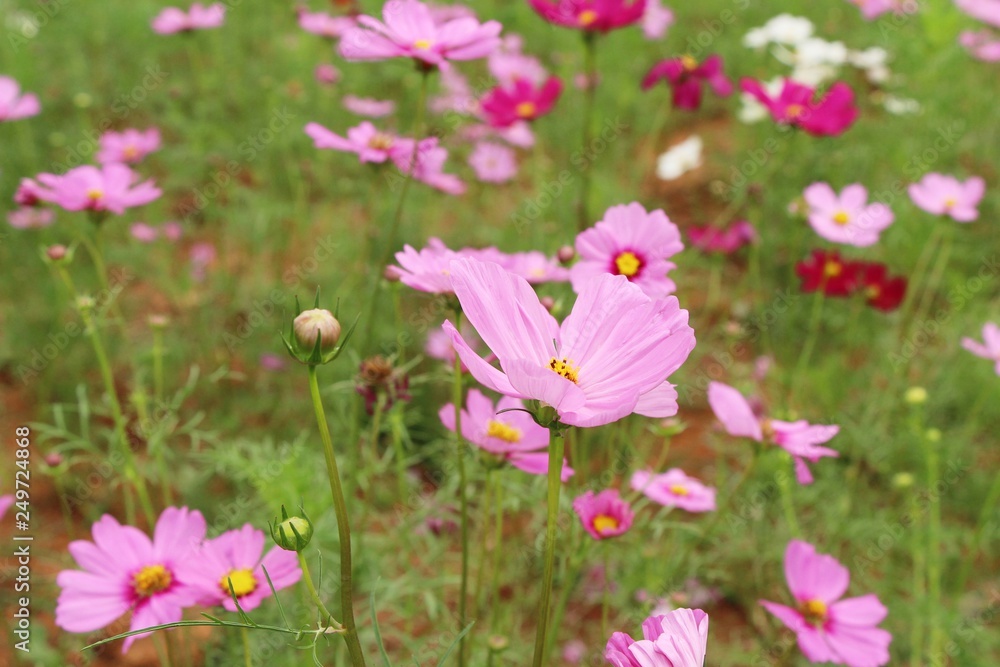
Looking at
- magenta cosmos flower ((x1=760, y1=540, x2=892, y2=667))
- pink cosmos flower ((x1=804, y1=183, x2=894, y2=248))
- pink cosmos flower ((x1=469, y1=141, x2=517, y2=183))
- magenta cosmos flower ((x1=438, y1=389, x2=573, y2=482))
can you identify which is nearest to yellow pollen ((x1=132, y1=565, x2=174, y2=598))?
magenta cosmos flower ((x1=438, y1=389, x2=573, y2=482))

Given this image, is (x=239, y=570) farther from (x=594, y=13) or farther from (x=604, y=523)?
(x=594, y=13)

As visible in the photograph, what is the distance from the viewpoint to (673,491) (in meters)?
1.07

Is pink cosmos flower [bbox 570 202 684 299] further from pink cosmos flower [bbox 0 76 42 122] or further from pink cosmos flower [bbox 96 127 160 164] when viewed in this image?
pink cosmos flower [bbox 96 127 160 164]

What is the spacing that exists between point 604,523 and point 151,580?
50 cm

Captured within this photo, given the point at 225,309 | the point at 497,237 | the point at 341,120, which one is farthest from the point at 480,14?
the point at 225,309

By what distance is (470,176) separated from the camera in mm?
2500

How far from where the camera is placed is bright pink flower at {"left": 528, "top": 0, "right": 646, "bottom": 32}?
1452 millimetres

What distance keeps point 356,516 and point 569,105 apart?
7.15 feet

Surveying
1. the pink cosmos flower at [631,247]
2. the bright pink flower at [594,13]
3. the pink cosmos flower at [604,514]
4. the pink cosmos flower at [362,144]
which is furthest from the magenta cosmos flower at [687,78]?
the pink cosmos flower at [604,514]

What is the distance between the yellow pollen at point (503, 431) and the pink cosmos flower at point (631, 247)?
186mm

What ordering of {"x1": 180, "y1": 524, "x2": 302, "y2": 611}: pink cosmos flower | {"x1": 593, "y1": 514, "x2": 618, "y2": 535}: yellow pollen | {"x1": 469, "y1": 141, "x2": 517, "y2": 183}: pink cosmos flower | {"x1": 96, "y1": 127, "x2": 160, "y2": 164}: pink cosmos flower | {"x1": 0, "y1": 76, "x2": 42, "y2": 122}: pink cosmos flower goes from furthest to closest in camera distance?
{"x1": 469, "y1": 141, "x2": 517, "y2": 183}: pink cosmos flower
{"x1": 96, "y1": 127, "x2": 160, "y2": 164}: pink cosmos flower
{"x1": 0, "y1": 76, "x2": 42, "y2": 122}: pink cosmos flower
{"x1": 593, "y1": 514, "x2": 618, "y2": 535}: yellow pollen
{"x1": 180, "y1": 524, "x2": 302, "y2": 611}: pink cosmos flower

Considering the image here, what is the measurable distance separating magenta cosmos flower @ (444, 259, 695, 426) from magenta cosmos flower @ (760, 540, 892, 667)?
1.64 ft

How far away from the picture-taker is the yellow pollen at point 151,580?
2.72 ft

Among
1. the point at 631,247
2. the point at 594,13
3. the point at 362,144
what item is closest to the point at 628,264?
the point at 631,247
